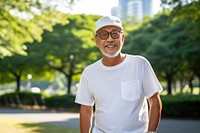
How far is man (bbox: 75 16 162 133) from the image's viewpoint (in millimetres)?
2291

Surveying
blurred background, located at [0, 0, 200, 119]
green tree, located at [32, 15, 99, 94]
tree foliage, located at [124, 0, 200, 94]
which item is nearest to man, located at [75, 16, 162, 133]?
blurred background, located at [0, 0, 200, 119]

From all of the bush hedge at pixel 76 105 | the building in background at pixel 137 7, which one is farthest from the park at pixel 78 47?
the building in background at pixel 137 7

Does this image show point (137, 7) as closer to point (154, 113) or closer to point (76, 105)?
point (76, 105)

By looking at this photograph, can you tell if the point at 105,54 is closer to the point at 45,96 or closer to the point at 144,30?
the point at 45,96

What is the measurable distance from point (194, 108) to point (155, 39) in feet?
34.5

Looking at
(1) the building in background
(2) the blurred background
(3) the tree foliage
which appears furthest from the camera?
(1) the building in background

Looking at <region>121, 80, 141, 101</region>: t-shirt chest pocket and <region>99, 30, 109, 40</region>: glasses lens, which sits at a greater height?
<region>99, 30, 109, 40</region>: glasses lens

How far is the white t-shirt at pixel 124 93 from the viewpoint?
2.29m

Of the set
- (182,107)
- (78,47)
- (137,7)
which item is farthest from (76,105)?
(137,7)

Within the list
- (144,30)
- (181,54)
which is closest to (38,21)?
(181,54)

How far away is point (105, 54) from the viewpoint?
239cm

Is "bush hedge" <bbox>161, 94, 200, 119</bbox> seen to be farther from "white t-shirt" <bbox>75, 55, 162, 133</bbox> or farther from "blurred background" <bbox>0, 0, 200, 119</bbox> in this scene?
"white t-shirt" <bbox>75, 55, 162, 133</bbox>

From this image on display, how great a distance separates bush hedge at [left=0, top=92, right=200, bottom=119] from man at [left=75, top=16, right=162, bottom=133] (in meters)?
13.6

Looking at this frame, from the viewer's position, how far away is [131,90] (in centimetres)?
229
